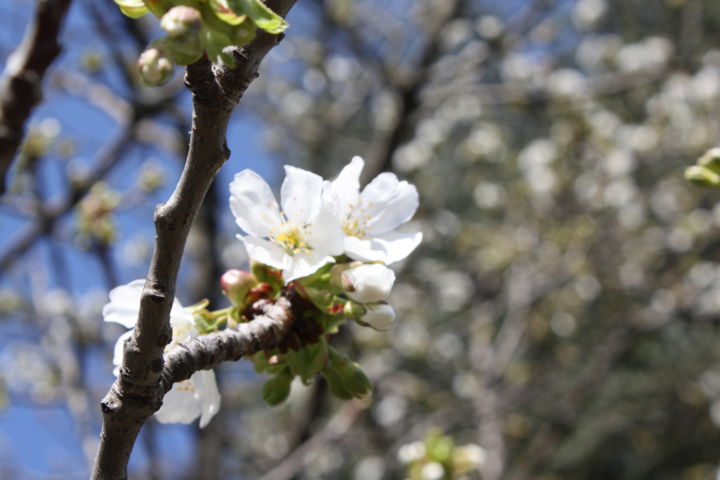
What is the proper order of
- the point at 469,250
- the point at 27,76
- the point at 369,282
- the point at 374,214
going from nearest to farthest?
the point at 369,282
the point at 374,214
the point at 27,76
the point at 469,250

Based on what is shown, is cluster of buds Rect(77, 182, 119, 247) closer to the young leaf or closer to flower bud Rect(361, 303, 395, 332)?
the young leaf

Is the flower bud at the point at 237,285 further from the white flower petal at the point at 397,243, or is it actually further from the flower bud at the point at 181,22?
the flower bud at the point at 181,22

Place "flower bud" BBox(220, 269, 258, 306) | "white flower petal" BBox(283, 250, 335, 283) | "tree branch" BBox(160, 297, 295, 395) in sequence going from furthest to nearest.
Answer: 1. "flower bud" BBox(220, 269, 258, 306)
2. "white flower petal" BBox(283, 250, 335, 283)
3. "tree branch" BBox(160, 297, 295, 395)

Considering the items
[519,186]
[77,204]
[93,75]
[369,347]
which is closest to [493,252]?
[519,186]

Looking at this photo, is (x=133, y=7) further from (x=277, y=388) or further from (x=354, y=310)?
(x=277, y=388)

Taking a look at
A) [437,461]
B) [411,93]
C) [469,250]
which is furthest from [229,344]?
[469,250]

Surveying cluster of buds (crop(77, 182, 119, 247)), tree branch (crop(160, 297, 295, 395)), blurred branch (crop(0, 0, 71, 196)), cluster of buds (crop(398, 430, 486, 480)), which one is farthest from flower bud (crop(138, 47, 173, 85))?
cluster of buds (crop(77, 182, 119, 247))

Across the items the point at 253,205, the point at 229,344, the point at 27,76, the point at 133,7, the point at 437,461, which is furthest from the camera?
the point at 437,461
